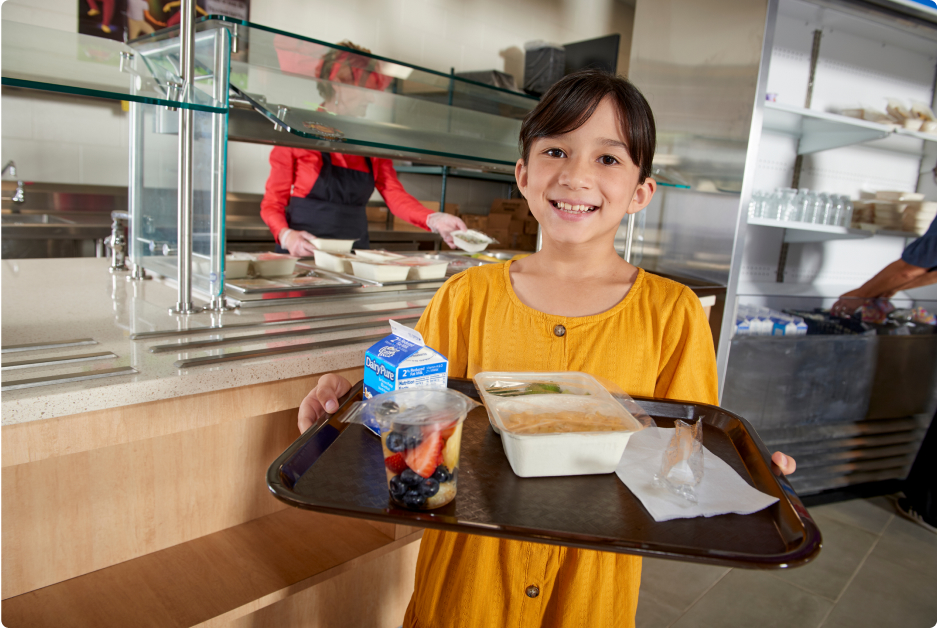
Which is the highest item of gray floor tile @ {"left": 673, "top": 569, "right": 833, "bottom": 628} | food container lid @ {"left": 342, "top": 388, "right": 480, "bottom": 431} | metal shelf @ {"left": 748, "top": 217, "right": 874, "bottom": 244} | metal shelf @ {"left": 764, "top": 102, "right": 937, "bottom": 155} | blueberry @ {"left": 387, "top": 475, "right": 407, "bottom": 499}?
metal shelf @ {"left": 764, "top": 102, "right": 937, "bottom": 155}

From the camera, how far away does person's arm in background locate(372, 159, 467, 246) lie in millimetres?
2840

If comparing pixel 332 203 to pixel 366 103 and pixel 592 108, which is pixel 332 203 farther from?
pixel 592 108

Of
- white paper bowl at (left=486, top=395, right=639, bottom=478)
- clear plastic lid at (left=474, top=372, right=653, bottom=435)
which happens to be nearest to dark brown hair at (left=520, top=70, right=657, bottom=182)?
clear plastic lid at (left=474, top=372, right=653, bottom=435)

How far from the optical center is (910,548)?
276 cm

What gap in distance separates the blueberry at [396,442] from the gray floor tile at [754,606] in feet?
6.12

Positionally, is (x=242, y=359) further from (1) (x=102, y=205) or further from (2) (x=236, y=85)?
(1) (x=102, y=205)

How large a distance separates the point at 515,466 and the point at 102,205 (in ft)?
14.4

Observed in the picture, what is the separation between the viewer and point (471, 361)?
4.01 ft

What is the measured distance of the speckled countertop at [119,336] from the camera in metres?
1.10

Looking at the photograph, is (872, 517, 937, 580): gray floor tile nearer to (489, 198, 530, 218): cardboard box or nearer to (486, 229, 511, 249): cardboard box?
(486, 229, 511, 249): cardboard box

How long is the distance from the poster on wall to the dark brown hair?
3711mm

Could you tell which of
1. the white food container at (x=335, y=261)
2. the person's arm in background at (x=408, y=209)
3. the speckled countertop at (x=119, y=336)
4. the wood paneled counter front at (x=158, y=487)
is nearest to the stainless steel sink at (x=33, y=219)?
the speckled countertop at (x=119, y=336)

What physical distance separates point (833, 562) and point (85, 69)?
10.4 feet

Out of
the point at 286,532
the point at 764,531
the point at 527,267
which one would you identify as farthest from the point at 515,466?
the point at 286,532
